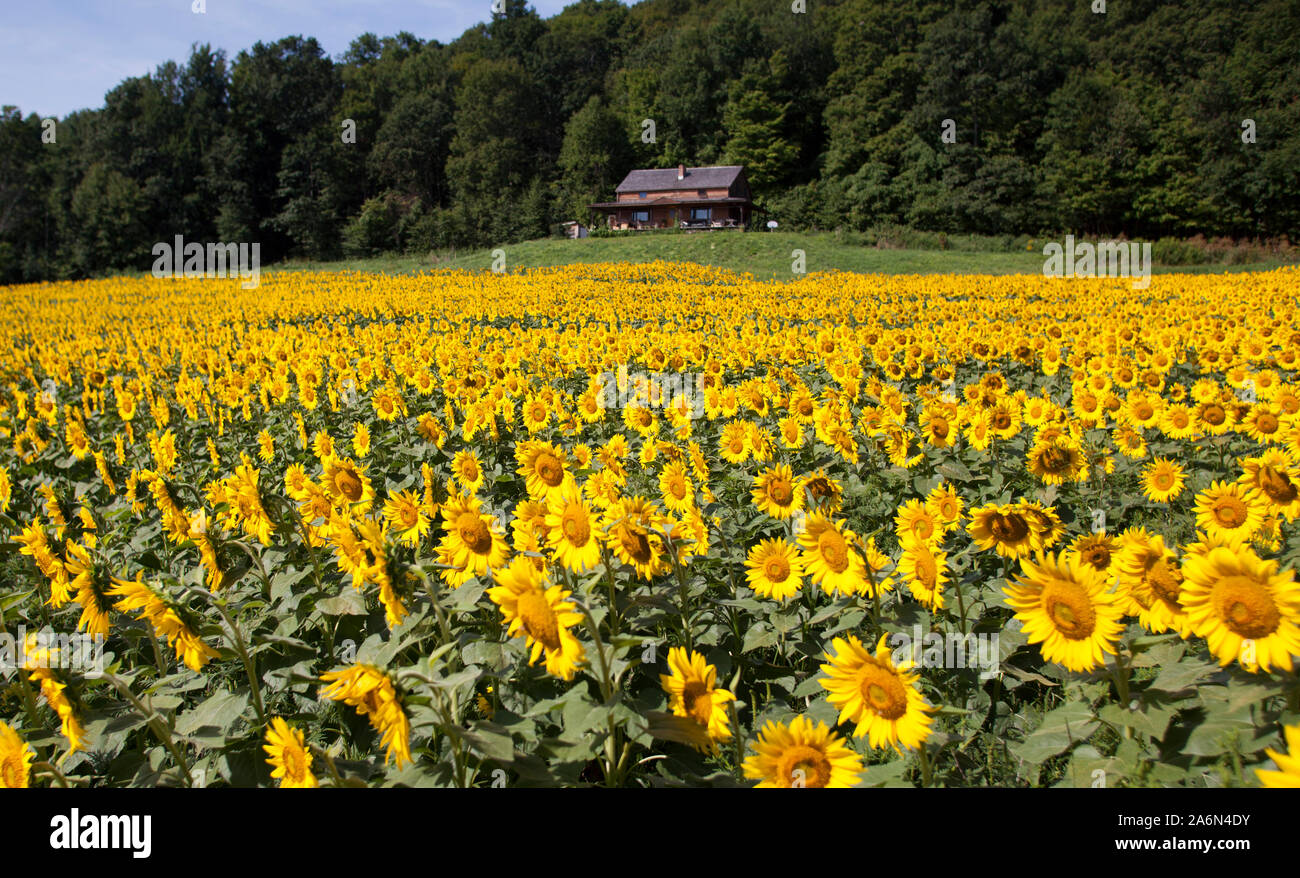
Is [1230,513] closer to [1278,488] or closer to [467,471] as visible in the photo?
[1278,488]

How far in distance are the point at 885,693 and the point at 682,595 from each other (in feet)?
2.81

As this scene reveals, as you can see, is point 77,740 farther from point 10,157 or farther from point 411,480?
point 10,157

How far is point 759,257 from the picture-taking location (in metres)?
34.9

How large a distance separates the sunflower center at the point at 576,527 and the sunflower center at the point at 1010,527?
1.58 metres

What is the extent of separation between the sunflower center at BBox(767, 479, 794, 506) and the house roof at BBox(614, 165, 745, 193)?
67081 millimetres

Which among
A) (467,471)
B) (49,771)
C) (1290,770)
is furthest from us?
(467,471)

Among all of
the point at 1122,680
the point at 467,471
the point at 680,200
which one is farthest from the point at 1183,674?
the point at 680,200

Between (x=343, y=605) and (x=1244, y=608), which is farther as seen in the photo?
(x=343, y=605)

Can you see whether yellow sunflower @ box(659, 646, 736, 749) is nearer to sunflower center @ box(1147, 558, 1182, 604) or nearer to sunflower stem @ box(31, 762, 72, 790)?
sunflower center @ box(1147, 558, 1182, 604)

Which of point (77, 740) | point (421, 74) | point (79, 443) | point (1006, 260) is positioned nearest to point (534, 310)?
point (79, 443)

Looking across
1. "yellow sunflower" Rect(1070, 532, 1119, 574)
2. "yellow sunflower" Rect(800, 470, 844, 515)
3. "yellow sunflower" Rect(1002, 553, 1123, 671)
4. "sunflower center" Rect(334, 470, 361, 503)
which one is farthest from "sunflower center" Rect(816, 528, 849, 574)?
"sunflower center" Rect(334, 470, 361, 503)

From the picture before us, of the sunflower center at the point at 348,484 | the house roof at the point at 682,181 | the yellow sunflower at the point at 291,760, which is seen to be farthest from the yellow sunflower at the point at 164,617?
the house roof at the point at 682,181

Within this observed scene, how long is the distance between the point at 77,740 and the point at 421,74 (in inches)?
4337

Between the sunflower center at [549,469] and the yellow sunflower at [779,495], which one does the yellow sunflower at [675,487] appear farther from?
the sunflower center at [549,469]
